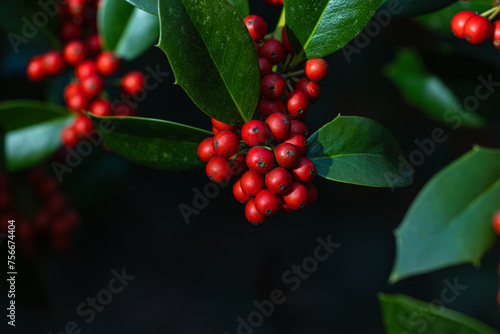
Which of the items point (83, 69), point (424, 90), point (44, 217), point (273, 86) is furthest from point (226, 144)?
point (44, 217)

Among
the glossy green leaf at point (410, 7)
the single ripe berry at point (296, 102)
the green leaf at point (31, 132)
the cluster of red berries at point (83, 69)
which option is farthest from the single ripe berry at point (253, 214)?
the green leaf at point (31, 132)

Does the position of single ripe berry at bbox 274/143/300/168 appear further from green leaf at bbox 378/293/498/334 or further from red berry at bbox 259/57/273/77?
green leaf at bbox 378/293/498/334

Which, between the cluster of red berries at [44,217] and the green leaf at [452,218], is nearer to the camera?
the green leaf at [452,218]

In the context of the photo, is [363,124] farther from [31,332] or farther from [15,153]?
[31,332]

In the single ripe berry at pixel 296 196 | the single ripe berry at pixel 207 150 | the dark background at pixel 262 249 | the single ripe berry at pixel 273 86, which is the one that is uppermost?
the single ripe berry at pixel 273 86

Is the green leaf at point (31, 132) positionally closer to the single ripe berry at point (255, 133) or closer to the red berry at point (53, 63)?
the red berry at point (53, 63)

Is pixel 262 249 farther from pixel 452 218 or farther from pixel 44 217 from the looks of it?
pixel 452 218
